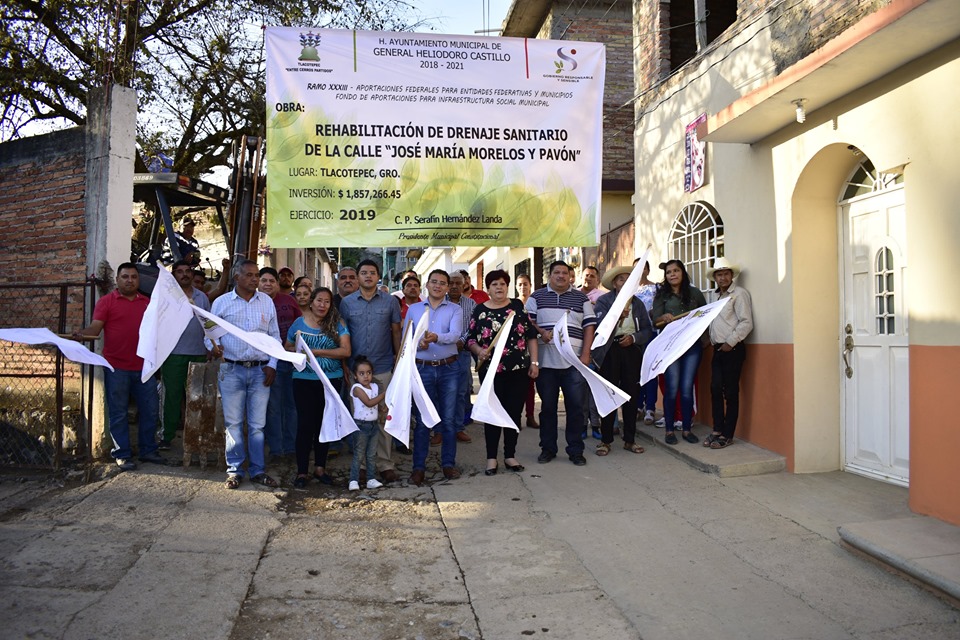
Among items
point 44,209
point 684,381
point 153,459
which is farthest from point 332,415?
point 44,209

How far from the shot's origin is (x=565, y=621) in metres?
3.83

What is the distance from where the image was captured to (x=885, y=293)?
6.04 m

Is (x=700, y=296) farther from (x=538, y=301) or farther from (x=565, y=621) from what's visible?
(x=565, y=621)

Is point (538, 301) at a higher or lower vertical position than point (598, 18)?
lower

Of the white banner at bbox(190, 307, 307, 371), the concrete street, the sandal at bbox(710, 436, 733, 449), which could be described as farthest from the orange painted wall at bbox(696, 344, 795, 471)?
the white banner at bbox(190, 307, 307, 371)

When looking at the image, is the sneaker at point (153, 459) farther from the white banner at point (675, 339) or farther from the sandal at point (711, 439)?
the sandal at point (711, 439)

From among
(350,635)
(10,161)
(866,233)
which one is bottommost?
(350,635)

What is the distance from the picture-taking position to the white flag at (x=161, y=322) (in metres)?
5.74

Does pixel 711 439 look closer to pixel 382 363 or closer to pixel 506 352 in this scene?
pixel 506 352

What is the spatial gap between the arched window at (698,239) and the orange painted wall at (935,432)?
10.8ft

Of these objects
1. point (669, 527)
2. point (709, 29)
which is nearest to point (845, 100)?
point (669, 527)

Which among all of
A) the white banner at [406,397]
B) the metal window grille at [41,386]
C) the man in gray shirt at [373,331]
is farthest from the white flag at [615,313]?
the metal window grille at [41,386]

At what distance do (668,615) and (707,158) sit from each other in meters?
5.71

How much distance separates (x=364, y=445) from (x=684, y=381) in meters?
3.26
